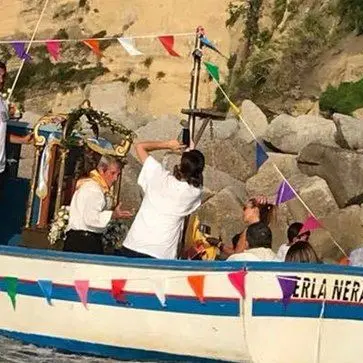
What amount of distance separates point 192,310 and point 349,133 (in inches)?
513

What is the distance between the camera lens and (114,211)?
34.8 feet

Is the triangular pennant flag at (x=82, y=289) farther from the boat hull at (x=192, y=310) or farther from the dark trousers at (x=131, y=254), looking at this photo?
the dark trousers at (x=131, y=254)

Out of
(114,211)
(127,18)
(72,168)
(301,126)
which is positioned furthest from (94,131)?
(127,18)

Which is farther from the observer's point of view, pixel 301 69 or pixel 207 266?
pixel 301 69

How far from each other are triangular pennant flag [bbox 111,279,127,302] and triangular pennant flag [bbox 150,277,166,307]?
31 centimetres

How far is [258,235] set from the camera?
10125mm

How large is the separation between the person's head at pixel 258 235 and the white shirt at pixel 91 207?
1358mm

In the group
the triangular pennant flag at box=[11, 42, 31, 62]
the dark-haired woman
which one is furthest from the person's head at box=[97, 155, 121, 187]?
the triangular pennant flag at box=[11, 42, 31, 62]

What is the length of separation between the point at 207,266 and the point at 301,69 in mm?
22479

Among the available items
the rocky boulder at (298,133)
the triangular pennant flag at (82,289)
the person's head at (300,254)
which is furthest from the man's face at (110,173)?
the rocky boulder at (298,133)

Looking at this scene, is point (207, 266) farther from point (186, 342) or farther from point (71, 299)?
point (71, 299)

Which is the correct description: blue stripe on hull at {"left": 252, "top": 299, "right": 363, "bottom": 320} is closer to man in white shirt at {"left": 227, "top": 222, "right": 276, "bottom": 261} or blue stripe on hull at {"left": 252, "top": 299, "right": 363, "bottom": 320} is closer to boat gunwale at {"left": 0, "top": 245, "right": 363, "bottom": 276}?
boat gunwale at {"left": 0, "top": 245, "right": 363, "bottom": 276}

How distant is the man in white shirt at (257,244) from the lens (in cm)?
1008

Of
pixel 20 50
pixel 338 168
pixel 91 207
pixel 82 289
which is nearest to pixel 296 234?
pixel 91 207
